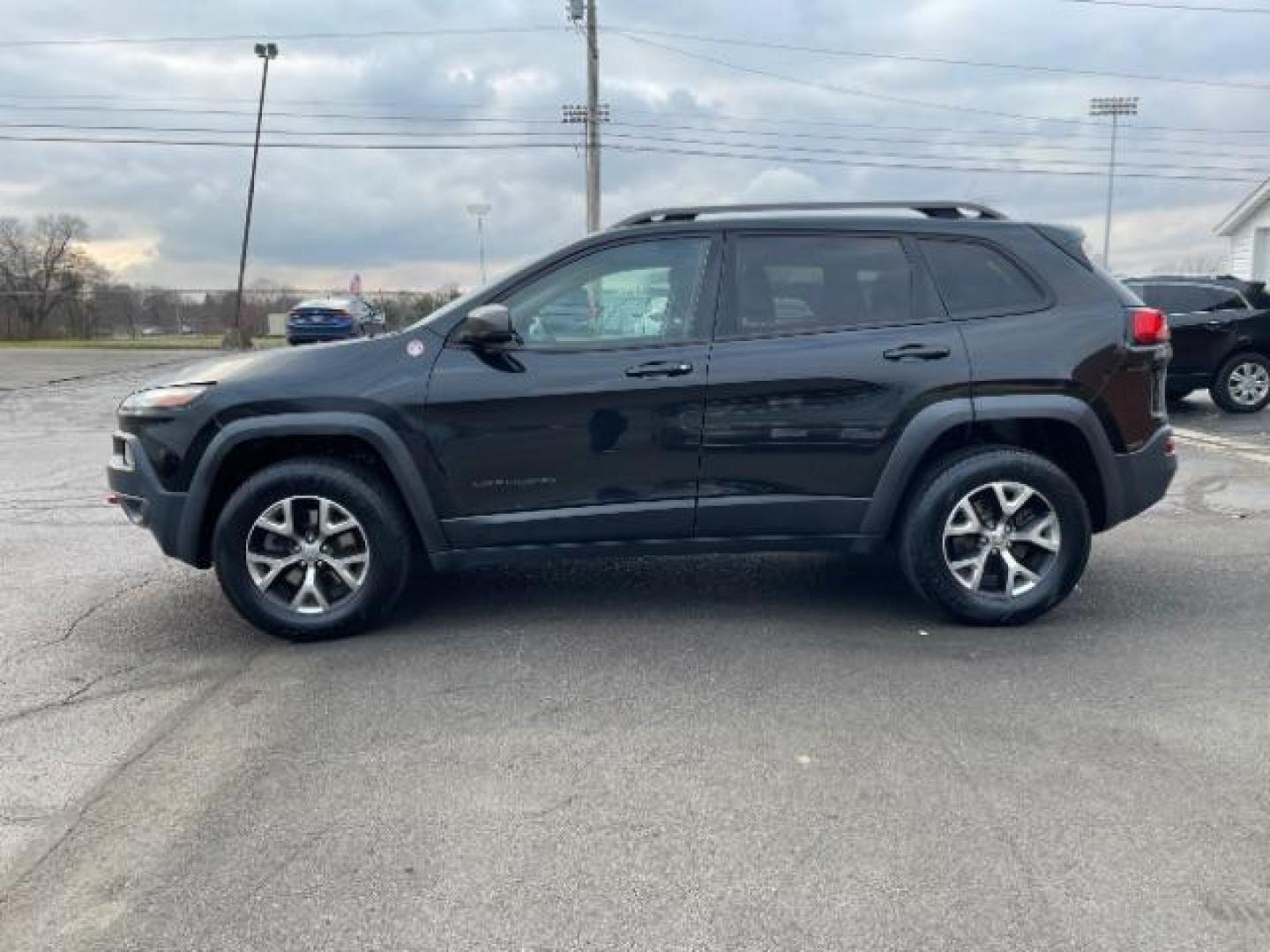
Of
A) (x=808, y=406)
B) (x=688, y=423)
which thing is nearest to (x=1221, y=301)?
(x=808, y=406)

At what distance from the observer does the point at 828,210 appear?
520cm

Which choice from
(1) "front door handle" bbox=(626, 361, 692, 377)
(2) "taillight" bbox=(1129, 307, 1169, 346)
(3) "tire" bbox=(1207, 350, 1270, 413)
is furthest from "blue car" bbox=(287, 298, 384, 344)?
(2) "taillight" bbox=(1129, 307, 1169, 346)

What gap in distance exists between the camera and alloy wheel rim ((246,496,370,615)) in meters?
4.82

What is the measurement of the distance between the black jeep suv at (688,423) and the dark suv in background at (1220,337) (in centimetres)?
972

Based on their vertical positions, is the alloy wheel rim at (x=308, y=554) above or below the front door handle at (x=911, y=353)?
below

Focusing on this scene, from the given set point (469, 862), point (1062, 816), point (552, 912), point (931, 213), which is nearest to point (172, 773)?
point (469, 862)

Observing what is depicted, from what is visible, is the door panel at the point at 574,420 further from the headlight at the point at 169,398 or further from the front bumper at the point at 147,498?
the front bumper at the point at 147,498

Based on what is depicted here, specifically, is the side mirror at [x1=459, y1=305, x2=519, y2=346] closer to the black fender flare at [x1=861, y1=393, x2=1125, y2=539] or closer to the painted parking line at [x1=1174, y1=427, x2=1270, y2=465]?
the black fender flare at [x1=861, y1=393, x2=1125, y2=539]

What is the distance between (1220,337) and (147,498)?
1296 cm

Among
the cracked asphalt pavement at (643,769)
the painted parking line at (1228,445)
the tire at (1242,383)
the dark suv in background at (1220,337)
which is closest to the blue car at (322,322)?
the dark suv in background at (1220,337)

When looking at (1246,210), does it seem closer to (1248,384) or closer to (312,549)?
(1248,384)

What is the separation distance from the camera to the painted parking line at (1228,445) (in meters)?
10.4

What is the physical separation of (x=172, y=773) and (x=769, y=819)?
6.43ft

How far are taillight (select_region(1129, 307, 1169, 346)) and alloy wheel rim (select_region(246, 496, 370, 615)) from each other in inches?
142
